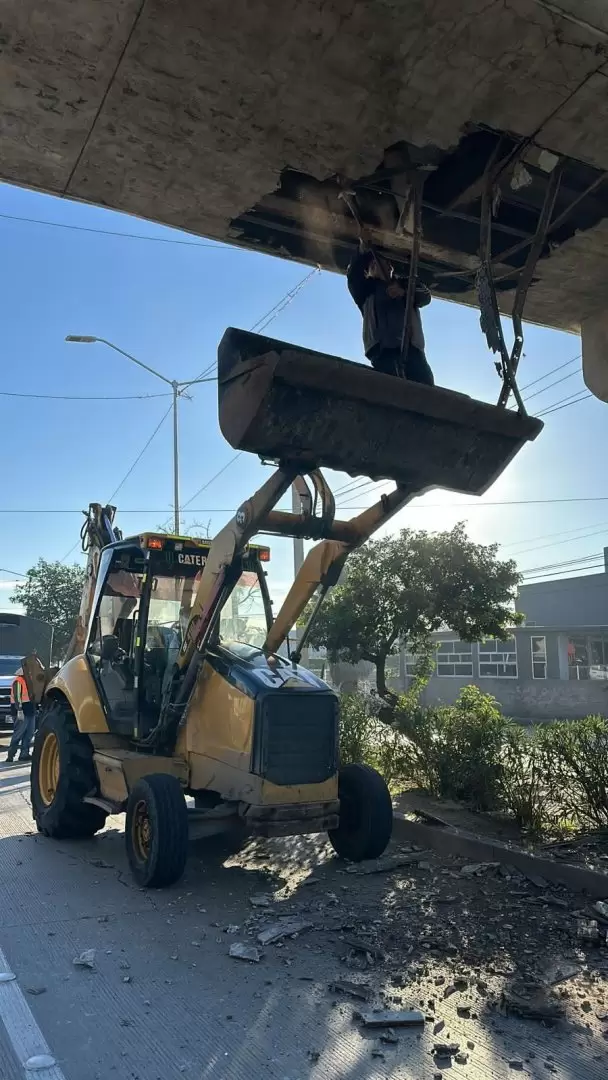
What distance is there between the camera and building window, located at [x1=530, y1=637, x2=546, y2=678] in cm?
3222

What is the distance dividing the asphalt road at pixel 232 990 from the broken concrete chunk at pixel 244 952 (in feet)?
0.13

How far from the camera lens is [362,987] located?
432cm

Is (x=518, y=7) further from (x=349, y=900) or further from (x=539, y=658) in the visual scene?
(x=539, y=658)

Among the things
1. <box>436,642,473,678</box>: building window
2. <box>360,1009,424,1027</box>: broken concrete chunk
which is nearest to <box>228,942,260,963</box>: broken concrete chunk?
<box>360,1009,424,1027</box>: broken concrete chunk

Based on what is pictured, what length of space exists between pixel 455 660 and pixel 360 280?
30704 mm

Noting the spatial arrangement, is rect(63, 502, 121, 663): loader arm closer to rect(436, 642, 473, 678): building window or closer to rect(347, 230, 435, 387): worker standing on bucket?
rect(347, 230, 435, 387): worker standing on bucket

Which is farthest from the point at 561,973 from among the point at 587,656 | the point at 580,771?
the point at 587,656

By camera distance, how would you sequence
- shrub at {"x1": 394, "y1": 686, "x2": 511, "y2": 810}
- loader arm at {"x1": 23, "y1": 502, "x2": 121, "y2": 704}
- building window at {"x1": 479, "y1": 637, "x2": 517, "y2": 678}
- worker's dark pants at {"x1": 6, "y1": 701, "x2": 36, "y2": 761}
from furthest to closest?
1. building window at {"x1": 479, "y1": 637, "x2": 517, "y2": 678}
2. worker's dark pants at {"x1": 6, "y1": 701, "x2": 36, "y2": 761}
3. loader arm at {"x1": 23, "y1": 502, "x2": 121, "y2": 704}
4. shrub at {"x1": 394, "y1": 686, "x2": 511, "y2": 810}

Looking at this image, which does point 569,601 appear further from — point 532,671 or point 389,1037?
point 389,1037

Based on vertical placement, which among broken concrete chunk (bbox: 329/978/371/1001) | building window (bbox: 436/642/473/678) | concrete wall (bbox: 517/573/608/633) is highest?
concrete wall (bbox: 517/573/608/633)

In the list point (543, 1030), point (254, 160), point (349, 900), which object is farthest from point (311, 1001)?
point (254, 160)

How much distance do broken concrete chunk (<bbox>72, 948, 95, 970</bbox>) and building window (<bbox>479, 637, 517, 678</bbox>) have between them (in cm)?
2935

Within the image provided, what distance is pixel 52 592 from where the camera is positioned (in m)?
39.5

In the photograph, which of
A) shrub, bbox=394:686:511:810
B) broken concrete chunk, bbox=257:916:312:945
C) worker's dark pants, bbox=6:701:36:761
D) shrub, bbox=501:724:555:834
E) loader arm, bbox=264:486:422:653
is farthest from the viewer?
worker's dark pants, bbox=6:701:36:761
